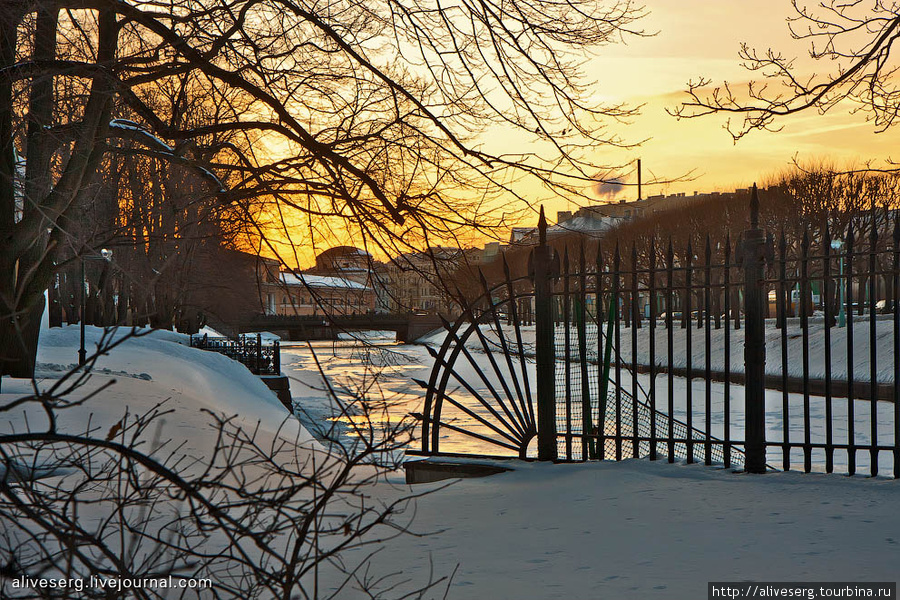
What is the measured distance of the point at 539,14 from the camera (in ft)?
20.1

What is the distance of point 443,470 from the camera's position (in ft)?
21.9

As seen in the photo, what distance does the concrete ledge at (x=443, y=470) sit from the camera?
21.2 feet

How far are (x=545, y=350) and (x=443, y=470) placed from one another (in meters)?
1.24

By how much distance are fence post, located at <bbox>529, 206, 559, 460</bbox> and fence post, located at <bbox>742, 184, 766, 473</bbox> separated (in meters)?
1.43

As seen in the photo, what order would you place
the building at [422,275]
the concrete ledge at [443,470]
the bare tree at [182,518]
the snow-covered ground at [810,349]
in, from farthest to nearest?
the snow-covered ground at [810,349] < the concrete ledge at [443,470] < the building at [422,275] < the bare tree at [182,518]

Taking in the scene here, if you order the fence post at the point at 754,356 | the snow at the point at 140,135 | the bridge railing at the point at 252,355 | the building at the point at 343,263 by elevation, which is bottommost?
the bridge railing at the point at 252,355

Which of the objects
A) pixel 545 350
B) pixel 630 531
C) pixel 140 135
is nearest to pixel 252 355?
pixel 140 135

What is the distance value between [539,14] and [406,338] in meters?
64.2

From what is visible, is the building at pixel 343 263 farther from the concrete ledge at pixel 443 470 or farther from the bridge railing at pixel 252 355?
the bridge railing at pixel 252 355

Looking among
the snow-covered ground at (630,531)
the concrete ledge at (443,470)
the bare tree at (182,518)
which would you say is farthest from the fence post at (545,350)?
the bare tree at (182,518)

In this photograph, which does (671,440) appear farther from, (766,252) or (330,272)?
(330,272)

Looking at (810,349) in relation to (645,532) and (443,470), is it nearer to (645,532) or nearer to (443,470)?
(443,470)

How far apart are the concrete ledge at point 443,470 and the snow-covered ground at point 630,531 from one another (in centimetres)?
17

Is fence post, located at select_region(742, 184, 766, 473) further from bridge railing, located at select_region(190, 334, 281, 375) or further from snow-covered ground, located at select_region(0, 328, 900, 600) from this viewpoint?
bridge railing, located at select_region(190, 334, 281, 375)
